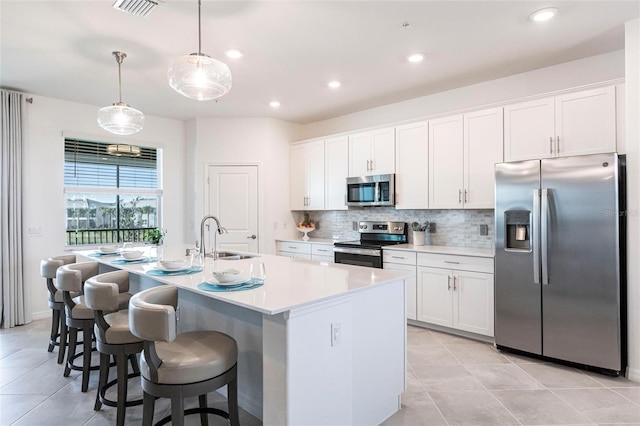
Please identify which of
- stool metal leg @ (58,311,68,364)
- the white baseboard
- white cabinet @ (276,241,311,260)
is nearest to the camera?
the white baseboard

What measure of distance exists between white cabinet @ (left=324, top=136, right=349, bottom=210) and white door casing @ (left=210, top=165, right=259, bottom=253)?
1.15 metres

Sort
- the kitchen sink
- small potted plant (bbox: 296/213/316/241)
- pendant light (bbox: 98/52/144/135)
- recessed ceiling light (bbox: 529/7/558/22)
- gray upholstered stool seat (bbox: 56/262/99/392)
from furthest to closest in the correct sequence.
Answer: small potted plant (bbox: 296/213/316/241), the kitchen sink, pendant light (bbox: 98/52/144/135), recessed ceiling light (bbox: 529/7/558/22), gray upholstered stool seat (bbox: 56/262/99/392)

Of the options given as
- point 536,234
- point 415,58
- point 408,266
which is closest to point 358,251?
point 408,266

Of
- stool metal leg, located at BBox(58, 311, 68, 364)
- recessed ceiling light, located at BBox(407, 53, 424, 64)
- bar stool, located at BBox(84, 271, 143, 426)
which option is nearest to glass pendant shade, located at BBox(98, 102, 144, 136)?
bar stool, located at BBox(84, 271, 143, 426)

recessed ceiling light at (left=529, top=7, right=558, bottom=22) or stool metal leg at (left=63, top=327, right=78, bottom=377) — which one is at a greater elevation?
recessed ceiling light at (left=529, top=7, right=558, bottom=22)

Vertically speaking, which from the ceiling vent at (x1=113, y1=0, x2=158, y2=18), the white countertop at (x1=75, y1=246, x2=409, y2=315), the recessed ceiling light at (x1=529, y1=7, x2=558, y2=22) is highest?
the recessed ceiling light at (x1=529, y1=7, x2=558, y2=22)

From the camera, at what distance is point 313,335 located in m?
1.75

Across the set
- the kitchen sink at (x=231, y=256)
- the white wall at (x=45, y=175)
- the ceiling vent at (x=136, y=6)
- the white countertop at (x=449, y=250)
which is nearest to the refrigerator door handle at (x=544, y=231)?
the white countertop at (x=449, y=250)

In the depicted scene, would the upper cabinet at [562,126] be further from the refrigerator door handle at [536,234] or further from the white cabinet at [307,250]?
the white cabinet at [307,250]

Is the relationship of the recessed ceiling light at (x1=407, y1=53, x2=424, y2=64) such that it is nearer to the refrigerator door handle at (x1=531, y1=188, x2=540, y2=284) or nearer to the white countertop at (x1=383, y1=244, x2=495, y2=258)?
the refrigerator door handle at (x1=531, y1=188, x2=540, y2=284)

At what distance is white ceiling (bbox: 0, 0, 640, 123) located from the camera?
272 cm

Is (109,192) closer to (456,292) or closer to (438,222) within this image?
(438,222)

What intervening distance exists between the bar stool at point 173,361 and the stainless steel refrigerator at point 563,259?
270cm

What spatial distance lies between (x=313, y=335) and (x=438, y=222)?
333cm
